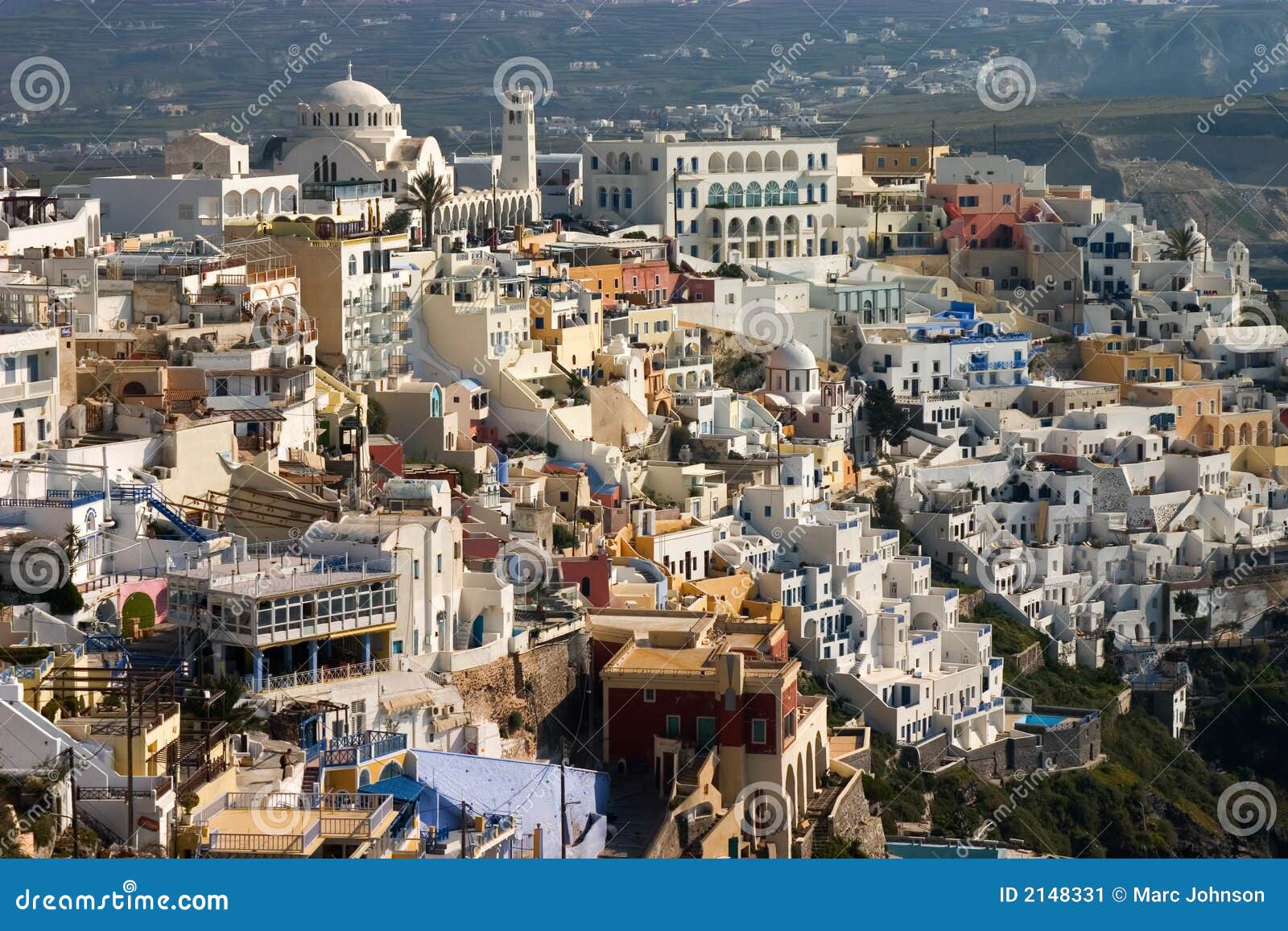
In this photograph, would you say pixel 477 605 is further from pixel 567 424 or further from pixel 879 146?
pixel 879 146

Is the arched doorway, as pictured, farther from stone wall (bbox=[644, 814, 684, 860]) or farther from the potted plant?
stone wall (bbox=[644, 814, 684, 860])

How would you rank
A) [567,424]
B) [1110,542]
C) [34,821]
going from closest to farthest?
1. [34,821]
2. [567,424]
3. [1110,542]

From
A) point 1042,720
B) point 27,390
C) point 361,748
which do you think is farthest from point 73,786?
point 1042,720

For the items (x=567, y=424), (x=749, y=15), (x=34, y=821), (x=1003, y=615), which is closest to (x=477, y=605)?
(x=34, y=821)

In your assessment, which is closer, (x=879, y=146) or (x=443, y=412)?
(x=443, y=412)

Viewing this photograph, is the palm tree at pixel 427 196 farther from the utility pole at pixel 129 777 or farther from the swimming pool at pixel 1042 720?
the utility pole at pixel 129 777

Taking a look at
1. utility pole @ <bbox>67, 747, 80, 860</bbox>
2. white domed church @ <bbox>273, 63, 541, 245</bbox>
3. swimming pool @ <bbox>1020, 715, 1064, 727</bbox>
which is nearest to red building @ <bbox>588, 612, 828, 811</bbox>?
utility pole @ <bbox>67, 747, 80, 860</bbox>

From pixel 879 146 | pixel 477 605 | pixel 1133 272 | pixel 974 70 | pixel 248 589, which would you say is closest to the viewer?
pixel 248 589
